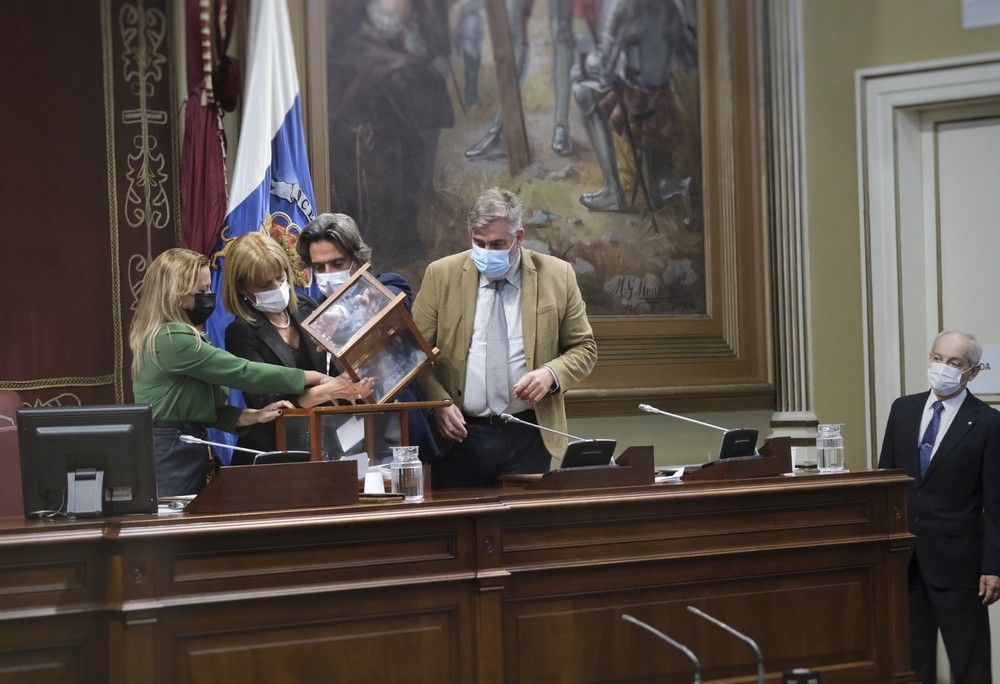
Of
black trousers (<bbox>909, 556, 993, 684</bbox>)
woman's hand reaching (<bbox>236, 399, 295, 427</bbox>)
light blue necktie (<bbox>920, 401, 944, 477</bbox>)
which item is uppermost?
woman's hand reaching (<bbox>236, 399, 295, 427</bbox>)

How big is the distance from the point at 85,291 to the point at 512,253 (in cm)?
197

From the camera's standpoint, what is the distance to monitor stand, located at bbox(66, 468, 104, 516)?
383 cm

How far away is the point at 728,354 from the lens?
6.90 metres

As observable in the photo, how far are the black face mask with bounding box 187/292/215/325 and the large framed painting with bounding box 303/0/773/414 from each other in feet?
5.36

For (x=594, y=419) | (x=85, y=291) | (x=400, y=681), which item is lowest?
(x=400, y=681)

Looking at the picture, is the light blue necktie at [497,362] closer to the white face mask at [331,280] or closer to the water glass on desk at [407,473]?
the white face mask at [331,280]

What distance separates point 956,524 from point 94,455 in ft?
10.5

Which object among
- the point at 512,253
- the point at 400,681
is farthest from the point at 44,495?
the point at 512,253

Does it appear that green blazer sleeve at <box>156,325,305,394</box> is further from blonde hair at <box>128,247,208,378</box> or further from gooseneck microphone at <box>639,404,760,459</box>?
gooseneck microphone at <box>639,404,760,459</box>

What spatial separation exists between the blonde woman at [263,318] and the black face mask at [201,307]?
0.38 feet

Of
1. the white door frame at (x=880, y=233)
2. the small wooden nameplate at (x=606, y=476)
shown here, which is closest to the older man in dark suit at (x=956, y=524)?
the small wooden nameplate at (x=606, y=476)

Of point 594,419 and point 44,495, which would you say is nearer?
point 44,495

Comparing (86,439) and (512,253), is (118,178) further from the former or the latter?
(86,439)

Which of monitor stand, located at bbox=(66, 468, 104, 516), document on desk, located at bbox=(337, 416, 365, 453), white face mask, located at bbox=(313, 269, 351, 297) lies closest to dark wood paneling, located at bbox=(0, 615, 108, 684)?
monitor stand, located at bbox=(66, 468, 104, 516)
